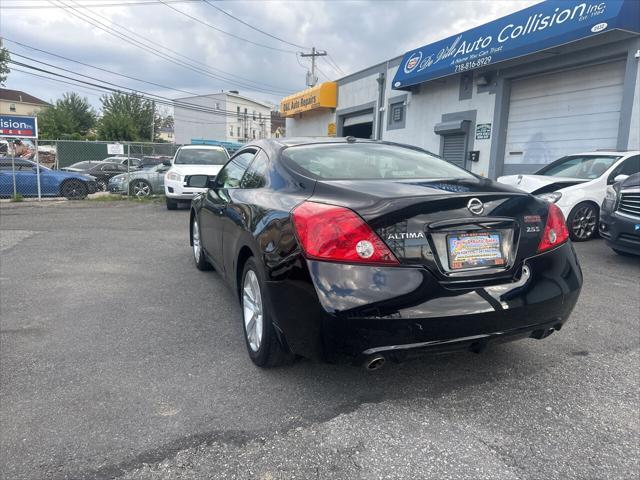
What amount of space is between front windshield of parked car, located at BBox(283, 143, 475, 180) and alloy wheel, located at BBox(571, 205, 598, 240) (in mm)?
5021

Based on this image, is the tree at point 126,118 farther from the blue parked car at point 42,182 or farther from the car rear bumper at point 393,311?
the car rear bumper at point 393,311

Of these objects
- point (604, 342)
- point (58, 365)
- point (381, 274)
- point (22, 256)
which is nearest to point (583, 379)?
point (604, 342)

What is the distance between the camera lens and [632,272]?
5.87m

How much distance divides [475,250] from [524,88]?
464 inches

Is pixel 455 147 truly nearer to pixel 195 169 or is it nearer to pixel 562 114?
pixel 562 114

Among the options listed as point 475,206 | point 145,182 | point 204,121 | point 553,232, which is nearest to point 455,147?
point 145,182

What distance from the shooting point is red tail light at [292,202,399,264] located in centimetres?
231

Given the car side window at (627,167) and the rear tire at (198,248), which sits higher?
the car side window at (627,167)

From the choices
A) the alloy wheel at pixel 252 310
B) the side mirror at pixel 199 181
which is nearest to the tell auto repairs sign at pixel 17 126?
the side mirror at pixel 199 181

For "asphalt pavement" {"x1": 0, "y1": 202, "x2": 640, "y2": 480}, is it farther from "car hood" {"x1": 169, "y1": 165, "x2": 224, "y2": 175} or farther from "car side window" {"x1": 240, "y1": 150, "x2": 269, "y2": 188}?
"car hood" {"x1": 169, "y1": 165, "x2": 224, "y2": 175}

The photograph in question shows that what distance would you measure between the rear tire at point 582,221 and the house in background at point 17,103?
83725 millimetres

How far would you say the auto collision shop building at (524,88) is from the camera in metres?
9.67

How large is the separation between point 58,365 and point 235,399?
1352 millimetres

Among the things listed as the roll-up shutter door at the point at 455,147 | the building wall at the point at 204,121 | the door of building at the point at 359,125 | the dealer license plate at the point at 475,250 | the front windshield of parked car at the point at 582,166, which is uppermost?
the building wall at the point at 204,121
